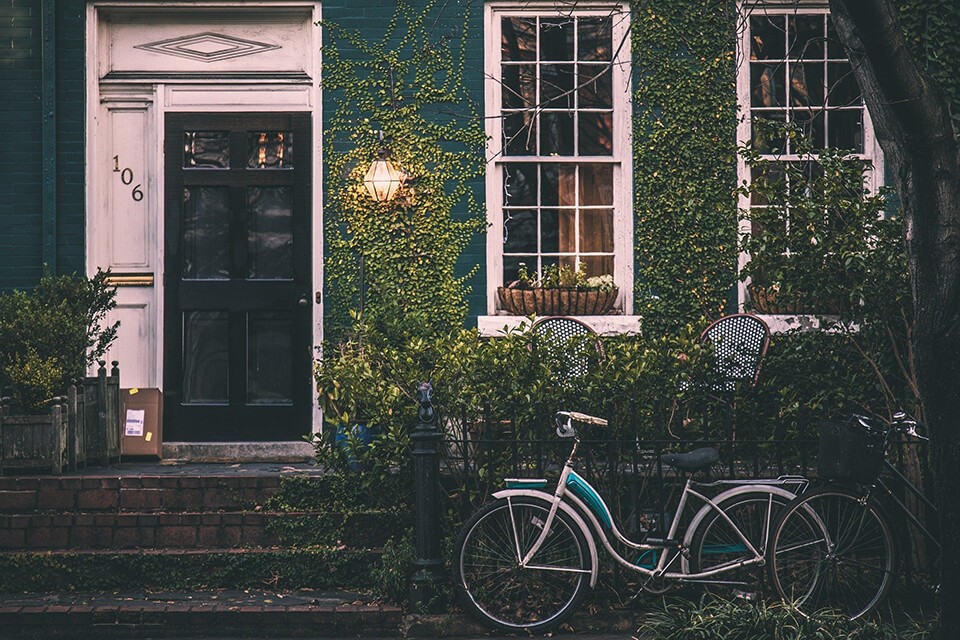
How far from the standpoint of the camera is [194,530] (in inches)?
278

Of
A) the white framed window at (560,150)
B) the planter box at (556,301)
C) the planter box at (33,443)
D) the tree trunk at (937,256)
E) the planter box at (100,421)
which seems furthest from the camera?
the white framed window at (560,150)

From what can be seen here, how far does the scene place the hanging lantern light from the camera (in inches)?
354

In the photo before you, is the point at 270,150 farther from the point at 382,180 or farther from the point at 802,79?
the point at 802,79

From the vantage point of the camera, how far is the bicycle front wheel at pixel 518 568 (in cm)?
599

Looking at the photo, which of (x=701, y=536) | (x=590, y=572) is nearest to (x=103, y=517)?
(x=590, y=572)

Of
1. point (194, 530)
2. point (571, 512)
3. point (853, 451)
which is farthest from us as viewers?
point (194, 530)

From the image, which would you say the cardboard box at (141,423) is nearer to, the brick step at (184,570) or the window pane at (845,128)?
the brick step at (184,570)

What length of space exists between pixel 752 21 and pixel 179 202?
5340 millimetres

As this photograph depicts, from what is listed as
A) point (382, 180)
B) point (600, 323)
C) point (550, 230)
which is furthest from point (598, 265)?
point (382, 180)

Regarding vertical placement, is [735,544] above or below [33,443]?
below

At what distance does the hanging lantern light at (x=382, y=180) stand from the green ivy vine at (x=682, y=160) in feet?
6.93

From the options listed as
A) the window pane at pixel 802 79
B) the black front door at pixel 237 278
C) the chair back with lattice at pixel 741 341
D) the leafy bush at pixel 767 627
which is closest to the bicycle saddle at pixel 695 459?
the leafy bush at pixel 767 627

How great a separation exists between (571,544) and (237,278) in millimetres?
4377

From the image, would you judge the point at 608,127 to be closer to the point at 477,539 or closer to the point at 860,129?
the point at 860,129
